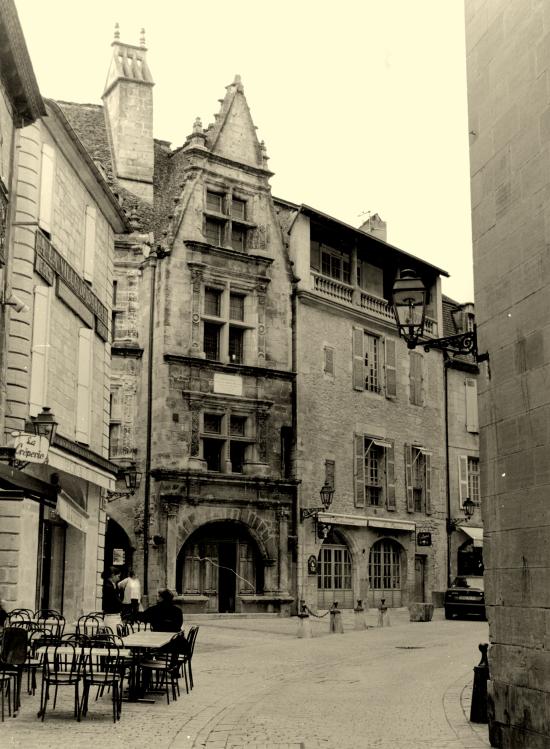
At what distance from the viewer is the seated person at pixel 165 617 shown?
10.9m

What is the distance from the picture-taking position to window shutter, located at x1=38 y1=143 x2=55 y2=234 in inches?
597

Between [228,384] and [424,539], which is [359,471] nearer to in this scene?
[424,539]

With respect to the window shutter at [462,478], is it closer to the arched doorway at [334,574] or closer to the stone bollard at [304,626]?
the arched doorway at [334,574]

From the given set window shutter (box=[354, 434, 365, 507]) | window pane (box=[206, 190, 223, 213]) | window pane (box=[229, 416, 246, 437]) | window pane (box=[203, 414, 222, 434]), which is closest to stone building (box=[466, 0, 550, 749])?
window pane (box=[203, 414, 222, 434])

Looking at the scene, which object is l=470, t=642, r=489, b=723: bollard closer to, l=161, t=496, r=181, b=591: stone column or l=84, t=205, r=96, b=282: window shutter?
l=84, t=205, r=96, b=282: window shutter

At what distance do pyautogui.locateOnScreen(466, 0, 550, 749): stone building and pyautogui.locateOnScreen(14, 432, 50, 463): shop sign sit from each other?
628cm

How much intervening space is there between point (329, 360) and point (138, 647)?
67.3ft

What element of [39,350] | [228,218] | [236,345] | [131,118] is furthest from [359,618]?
[131,118]

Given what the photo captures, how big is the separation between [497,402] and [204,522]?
60.4 ft

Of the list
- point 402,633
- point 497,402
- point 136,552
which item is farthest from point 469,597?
point 497,402

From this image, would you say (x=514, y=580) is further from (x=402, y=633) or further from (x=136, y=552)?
(x=136, y=552)

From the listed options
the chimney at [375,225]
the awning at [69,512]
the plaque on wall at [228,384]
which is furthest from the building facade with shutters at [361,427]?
the awning at [69,512]

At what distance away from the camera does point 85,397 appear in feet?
56.3

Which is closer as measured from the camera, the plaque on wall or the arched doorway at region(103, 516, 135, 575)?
the arched doorway at region(103, 516, 135, 575)
